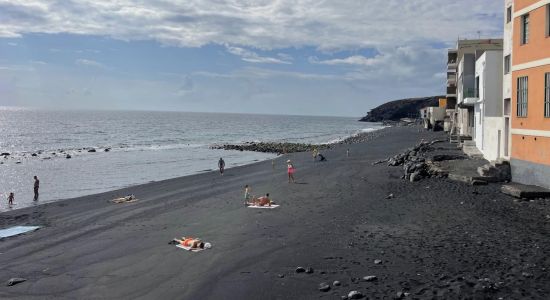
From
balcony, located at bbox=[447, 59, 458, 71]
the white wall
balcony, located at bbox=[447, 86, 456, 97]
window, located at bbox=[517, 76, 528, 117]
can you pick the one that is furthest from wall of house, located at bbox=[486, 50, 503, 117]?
balcony, located at bbox=[447, 59, 458, 71]

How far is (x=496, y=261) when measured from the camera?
41.3 ft

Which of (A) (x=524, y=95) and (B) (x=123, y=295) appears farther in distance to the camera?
(A) (x=524, y=95)

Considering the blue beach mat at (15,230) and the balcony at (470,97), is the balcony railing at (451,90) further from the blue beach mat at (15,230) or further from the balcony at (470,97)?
the blue beach mat at (15,230)

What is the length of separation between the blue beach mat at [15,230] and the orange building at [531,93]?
75.3ft

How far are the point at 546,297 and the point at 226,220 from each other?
12.9 meters

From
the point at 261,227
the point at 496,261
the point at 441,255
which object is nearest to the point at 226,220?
the point at 261,227

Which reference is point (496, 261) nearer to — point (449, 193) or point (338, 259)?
point (338, 259)

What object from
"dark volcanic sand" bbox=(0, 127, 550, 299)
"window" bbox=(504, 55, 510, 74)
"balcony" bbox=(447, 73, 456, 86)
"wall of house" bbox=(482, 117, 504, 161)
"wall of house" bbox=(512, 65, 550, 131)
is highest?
"balcony" bbox=(447, 73, 456, 86)

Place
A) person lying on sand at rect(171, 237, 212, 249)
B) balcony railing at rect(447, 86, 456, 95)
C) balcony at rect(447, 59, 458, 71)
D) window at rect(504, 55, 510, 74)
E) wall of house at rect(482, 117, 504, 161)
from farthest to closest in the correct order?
1. balcony at rect(447, 59, 458, 71)
2. balcony railing at rect(447, 86, 456, 95)
3. window at rect(504, 55, 510, 74)
4. wall of house at rect(482, 117, 504, 161)
5. person lying on sand at rect(171, 237, 212, 249)

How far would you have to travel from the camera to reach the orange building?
21109 millimetres

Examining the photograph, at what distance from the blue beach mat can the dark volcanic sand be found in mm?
753

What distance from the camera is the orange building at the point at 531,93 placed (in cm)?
2111

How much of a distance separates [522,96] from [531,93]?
119cm

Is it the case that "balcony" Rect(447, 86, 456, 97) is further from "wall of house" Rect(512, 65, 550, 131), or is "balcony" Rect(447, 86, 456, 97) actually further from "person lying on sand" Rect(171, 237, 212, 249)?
"person lying on sand" Rect(171, 237, 212, 249)
